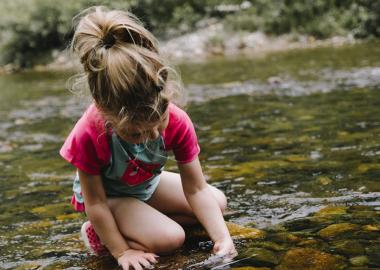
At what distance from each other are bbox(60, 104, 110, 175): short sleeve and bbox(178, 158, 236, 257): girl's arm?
1.34 ft

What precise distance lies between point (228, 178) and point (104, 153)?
1.43 metres

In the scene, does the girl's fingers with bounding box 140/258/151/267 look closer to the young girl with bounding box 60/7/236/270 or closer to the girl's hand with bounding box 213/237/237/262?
the young girl with bounding box 60/7/236/270

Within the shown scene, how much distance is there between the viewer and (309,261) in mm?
2221

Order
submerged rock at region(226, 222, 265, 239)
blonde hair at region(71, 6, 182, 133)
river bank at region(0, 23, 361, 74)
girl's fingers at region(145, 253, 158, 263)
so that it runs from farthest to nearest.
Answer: river bank at region(0, 23, 361, 74)
submerged rock at region(226, 222, 265, 239)
girl's fingers at region(145, 253, 158, 263)
blonde hair at region(71, 6, 182, 133)

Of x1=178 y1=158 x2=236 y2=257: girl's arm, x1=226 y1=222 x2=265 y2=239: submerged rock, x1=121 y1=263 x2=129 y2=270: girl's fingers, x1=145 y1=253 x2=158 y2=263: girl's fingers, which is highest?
x1=178 y1=158 x2=236 y2=257: girl's arm

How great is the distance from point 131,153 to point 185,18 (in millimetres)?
16908

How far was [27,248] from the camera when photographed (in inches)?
112

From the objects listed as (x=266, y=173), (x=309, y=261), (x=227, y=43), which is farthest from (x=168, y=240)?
(x=227, y=43)

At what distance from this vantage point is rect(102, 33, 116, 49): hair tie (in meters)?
2.21

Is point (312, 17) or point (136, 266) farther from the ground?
point (136, 266)

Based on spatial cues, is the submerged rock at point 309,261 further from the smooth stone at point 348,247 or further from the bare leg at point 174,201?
the bare leg at point 174,201

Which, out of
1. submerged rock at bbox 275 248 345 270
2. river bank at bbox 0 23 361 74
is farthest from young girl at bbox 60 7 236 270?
river bank at bbox 0 23 361 74

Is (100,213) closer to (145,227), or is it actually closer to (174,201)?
(145,227)

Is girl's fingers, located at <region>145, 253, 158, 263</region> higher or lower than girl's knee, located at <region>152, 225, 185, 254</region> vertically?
lower
